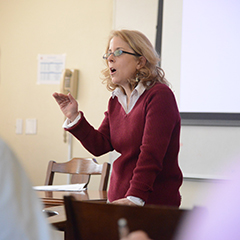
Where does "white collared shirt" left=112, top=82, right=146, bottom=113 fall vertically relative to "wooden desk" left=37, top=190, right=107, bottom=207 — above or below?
above

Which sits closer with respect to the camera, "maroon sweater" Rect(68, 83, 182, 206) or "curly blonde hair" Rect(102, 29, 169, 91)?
"maroon sweater" Rect(68, 83, 182, 206)

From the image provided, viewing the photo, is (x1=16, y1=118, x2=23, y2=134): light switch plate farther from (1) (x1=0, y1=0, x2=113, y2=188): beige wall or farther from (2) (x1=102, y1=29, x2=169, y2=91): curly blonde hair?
(2) (x1=102, y1=29, x2=169, y2=91): curly blonde hair

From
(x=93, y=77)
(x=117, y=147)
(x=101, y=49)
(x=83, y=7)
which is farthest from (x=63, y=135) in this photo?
(x=117, y=147)

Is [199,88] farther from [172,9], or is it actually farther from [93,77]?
[93,77]

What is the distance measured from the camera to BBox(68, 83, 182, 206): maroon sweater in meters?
1.49

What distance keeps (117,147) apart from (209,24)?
1812 millimetres

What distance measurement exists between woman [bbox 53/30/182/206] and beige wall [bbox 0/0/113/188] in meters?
1.77

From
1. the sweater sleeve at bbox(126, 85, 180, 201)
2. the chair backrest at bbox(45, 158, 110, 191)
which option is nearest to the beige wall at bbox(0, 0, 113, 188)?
the chair backrest at bbox(45, 158, 110, 191)

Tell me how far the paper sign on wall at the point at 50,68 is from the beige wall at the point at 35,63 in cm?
5

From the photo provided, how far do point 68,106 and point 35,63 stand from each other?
2275 mm

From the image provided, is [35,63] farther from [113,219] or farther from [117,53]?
[113,219]

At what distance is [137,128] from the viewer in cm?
164

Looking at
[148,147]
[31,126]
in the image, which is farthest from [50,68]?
[148,147]

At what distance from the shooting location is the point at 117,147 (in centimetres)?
Answer: 173
